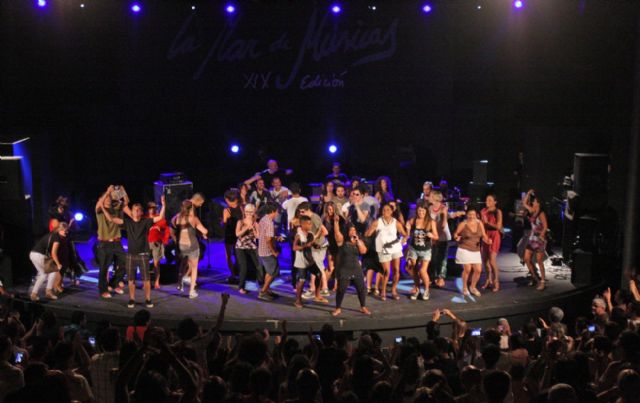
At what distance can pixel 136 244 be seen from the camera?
1109 cm

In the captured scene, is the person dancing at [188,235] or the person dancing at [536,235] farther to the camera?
the person dancing at [536,235]

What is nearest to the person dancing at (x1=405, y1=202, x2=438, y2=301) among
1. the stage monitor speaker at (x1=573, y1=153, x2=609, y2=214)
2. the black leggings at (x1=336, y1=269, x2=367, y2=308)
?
the black leggings at (x1=336, y1=269, x2=367, y2=308)

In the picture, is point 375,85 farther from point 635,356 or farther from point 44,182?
point 635,356

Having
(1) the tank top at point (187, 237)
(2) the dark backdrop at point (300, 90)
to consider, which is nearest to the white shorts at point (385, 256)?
(1) the tank top at point (187, 237)

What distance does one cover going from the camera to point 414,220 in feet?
37.7

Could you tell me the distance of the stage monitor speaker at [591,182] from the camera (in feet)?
43.8

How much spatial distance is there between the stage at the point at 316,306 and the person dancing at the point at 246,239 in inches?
17.0

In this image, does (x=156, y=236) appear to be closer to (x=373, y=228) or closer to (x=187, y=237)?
(x=187, y=237)

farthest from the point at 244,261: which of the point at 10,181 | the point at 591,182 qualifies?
the point at 591,182

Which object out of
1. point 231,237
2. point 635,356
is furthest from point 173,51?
point 635,356

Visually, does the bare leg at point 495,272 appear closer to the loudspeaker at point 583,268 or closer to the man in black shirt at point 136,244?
the loudspeaker at point 583,268

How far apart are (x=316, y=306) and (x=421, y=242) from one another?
64.1 inches

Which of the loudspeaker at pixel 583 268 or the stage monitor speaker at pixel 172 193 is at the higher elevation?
the stage monitor speaker at pixel 172 193

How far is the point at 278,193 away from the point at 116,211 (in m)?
3.01
